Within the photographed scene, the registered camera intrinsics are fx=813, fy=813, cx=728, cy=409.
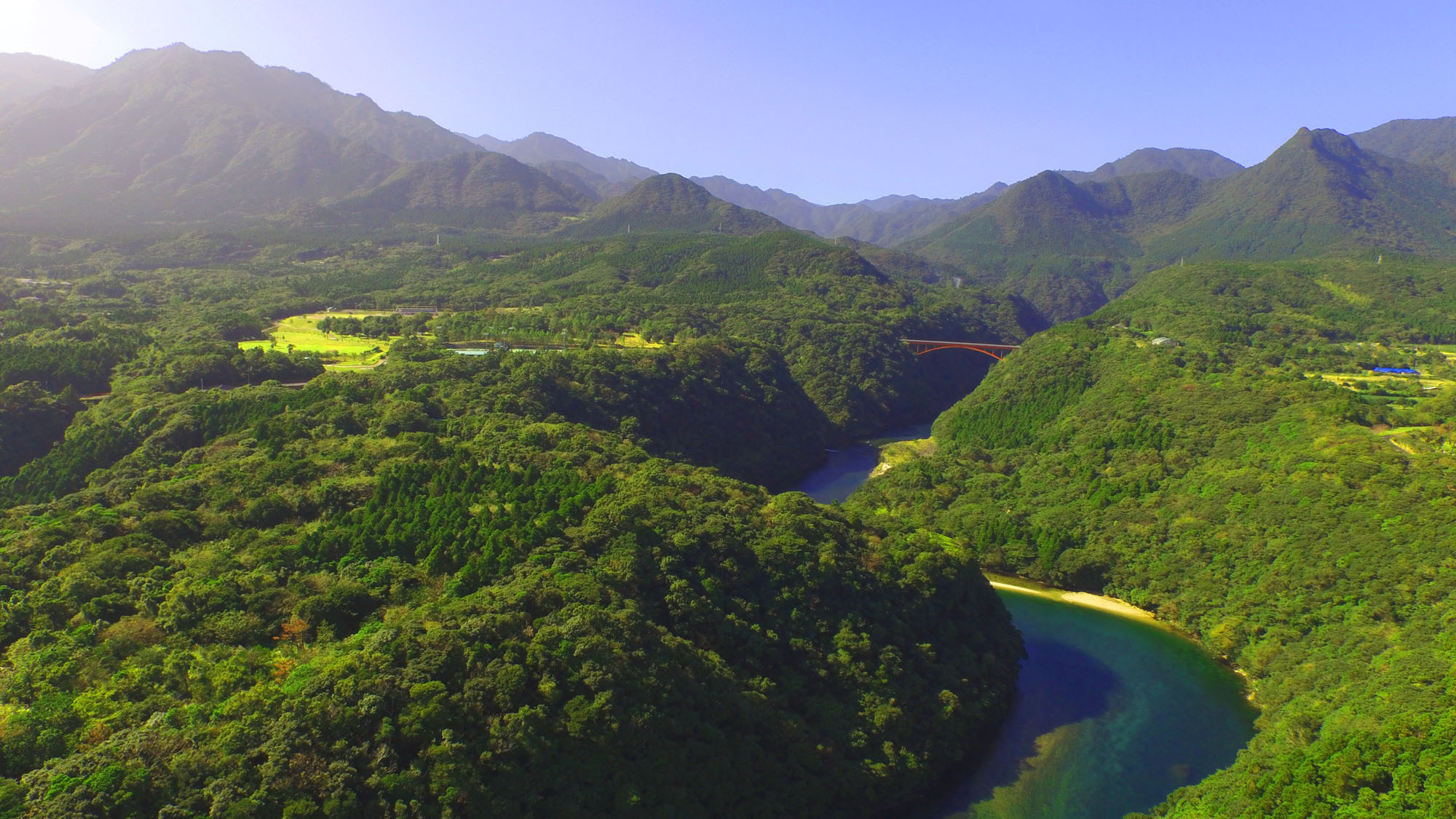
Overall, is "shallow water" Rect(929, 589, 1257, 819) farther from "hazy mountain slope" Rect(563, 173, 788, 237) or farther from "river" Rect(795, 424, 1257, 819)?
"hazy mountain slope" Rect(563, 173, 788, 237)

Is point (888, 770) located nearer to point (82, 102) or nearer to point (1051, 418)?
point (1051, 418)

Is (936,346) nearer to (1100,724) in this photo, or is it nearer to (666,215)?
(1100,724)

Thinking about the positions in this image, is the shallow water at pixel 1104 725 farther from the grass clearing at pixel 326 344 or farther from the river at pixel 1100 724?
the grass clearing at pixel 326 344

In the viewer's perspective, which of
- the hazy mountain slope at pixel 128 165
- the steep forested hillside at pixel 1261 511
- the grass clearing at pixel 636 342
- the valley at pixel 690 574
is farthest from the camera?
the hazy mountain slope at pixel 128 165

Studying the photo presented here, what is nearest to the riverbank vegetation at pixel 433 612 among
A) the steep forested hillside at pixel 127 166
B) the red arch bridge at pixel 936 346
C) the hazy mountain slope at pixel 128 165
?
the red arch bridge at pixel 936 346

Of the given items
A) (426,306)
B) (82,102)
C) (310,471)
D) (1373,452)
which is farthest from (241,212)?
(1373,452)

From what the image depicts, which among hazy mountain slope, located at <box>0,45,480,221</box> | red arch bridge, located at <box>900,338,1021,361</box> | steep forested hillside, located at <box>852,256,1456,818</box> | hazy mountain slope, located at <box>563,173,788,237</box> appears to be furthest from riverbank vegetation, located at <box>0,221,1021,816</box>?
hazy mountain slope, located at <box>0,45,480,221</box>
